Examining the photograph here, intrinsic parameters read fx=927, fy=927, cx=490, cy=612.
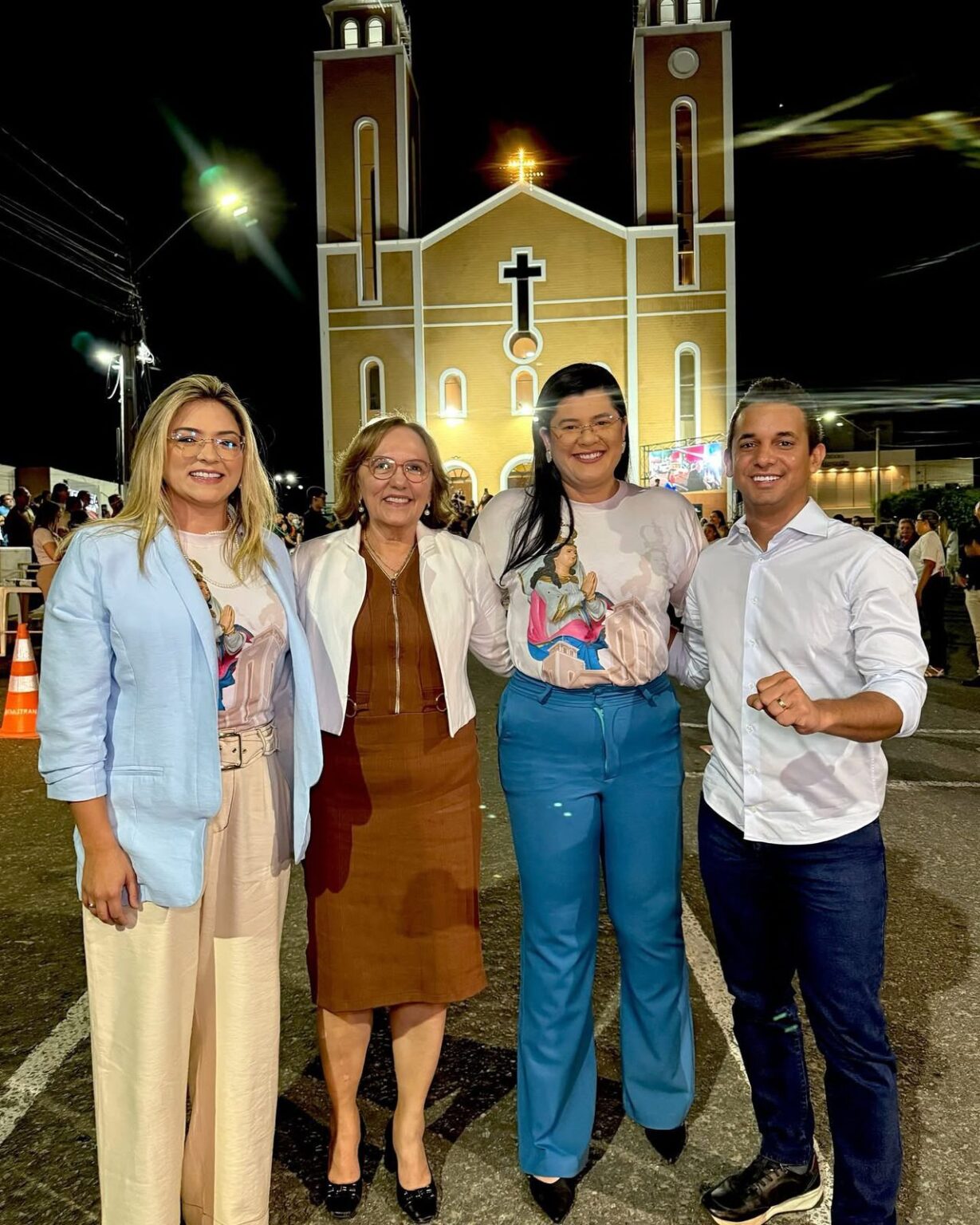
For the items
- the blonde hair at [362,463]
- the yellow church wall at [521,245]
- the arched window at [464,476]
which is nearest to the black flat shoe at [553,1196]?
the blonde hair at [362,463]

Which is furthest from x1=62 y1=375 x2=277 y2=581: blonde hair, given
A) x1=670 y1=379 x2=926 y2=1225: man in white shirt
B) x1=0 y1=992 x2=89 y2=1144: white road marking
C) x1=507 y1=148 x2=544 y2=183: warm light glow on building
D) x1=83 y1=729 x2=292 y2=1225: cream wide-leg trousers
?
x1=507 y1=148 x2=544 y2=183: warm light glow on building

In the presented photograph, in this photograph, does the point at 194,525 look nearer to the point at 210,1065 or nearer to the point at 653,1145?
the point at 210,1065

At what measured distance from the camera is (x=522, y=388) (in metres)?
36.4

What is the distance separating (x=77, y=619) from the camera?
1.93 m

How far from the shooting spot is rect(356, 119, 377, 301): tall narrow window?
36.5 meters

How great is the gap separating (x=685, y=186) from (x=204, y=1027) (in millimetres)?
39317

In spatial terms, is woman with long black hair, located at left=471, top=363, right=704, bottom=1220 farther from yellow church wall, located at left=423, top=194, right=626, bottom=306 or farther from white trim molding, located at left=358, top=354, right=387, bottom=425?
yellow church wall, located at left=423, top=194, right=626, bottom=306

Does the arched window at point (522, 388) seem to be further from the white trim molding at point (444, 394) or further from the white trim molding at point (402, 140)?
the white trim molding at point (402, 140)

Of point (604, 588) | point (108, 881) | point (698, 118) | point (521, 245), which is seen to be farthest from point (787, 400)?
point (698, 118)

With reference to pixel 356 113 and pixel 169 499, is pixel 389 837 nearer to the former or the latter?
pixel 169 499

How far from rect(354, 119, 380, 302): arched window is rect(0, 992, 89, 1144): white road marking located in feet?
118

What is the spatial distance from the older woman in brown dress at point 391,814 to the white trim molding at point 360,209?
36135 mm

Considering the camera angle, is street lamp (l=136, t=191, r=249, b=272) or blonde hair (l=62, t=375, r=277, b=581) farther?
street lamp (l=136, t=191, r=249, b=272)

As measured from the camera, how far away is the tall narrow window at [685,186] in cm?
3609
